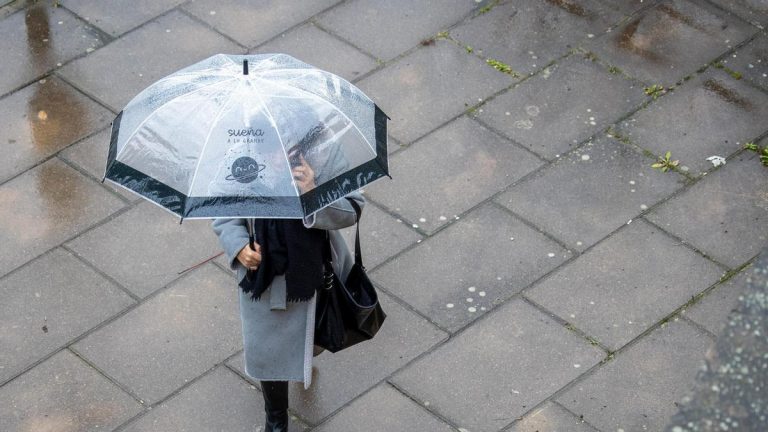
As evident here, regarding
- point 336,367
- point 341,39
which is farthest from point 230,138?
point 341,39

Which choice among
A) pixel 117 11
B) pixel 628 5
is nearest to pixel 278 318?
pixel 117 11

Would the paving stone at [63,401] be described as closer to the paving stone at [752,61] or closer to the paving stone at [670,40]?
the paving stone at [670,40]

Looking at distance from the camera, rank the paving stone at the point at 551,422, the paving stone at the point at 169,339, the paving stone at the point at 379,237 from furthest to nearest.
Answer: the paving stone at the point at 379,237 → the paving stone at the point at 169,339 → the paving stone at the point at 551,422

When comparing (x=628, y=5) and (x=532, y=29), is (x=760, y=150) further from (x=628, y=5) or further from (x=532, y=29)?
(x=532, y=29)

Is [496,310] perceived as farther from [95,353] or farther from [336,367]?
[95,353]

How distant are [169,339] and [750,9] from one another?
5156 mm

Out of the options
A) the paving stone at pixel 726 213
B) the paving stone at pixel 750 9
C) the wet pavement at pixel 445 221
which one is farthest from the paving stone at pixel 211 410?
the paving stone at pixel 750 9

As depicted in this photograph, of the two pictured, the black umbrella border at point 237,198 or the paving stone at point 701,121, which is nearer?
the black umbrella border at point 237,198

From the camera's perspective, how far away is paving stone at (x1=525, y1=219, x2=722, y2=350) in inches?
261

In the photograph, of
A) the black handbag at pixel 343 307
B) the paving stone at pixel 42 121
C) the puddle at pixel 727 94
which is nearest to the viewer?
the black handbag at pixel 343 307

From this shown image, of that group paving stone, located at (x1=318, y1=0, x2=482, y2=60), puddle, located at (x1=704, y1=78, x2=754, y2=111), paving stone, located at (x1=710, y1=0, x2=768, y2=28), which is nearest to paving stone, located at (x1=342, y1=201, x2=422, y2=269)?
paving stone, located at (x1=318, y1=0, x2=482, y2=60)

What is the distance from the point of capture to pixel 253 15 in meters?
8.83

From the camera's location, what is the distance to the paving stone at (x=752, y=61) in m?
8.34

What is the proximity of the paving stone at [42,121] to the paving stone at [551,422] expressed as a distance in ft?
11.8
